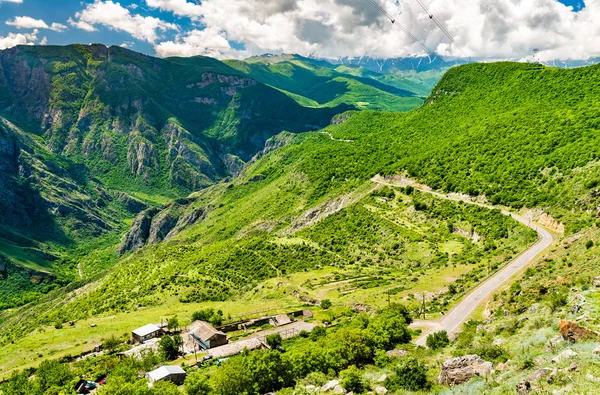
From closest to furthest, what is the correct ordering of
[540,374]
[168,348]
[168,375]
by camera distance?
[540,374], [168,375], [168,348]

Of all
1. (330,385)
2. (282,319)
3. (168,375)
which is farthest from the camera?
(282,319)

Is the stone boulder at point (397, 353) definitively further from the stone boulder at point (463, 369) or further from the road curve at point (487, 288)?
the stone boulder at point (463, 369)

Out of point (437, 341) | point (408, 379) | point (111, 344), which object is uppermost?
point (408, 379)

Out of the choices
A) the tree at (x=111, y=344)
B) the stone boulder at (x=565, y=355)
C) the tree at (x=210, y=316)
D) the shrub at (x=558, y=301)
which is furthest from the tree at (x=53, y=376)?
the shrub at (x=558, y=301)

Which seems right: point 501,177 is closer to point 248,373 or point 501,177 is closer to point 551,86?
point 551,86

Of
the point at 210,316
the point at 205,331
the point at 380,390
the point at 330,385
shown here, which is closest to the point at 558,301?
the point at 380,390

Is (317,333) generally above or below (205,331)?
above

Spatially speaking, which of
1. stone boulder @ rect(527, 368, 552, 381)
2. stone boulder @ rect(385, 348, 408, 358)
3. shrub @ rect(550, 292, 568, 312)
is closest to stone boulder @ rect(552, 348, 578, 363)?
stone boulder @ rect(527, 368, 552, 381)

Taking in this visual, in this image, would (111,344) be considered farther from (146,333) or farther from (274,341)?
(274,341)

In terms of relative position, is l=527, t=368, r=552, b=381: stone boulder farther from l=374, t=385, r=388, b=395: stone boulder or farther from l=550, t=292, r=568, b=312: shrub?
l=550, t=292, r=568, b=312: shrub
